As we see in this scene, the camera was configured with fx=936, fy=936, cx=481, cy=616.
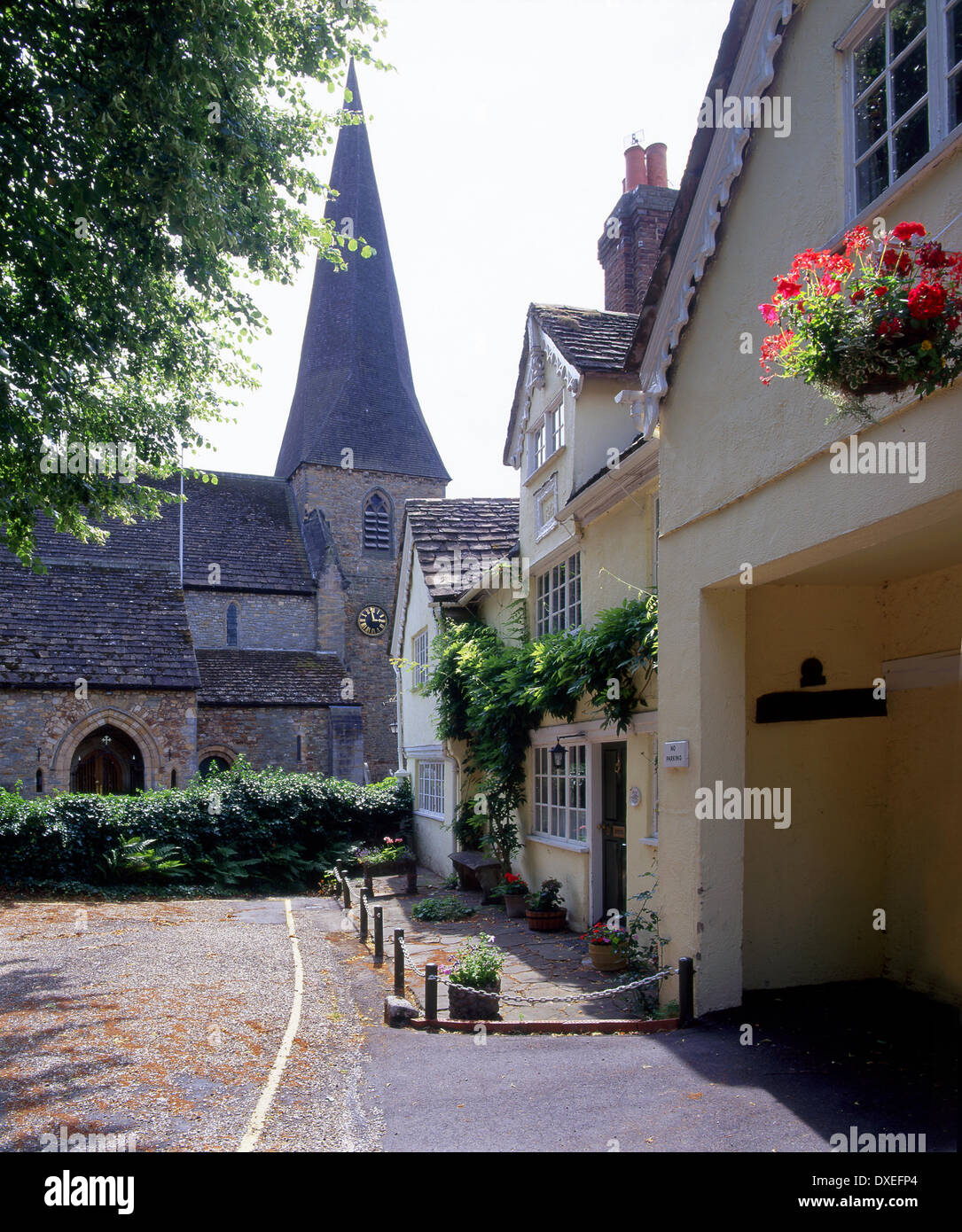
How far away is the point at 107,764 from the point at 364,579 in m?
15.7

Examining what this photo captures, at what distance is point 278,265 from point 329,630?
25.5 metres

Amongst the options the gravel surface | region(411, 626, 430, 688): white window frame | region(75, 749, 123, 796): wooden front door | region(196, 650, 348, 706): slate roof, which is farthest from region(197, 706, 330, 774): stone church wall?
the gravel surface

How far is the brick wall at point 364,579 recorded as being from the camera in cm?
3734

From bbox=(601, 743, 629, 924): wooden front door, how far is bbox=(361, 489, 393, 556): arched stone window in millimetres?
A: 29673

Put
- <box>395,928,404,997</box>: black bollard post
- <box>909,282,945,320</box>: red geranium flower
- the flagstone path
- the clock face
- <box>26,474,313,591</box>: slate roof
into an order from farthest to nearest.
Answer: the clock face → <box>26,474,313,591</box>: slate roof → <box>395,928,404,997</box>: black bollard post → the flagstone path → <box>909,282,945,320</box>: red geranium flower

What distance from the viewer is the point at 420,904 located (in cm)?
1426

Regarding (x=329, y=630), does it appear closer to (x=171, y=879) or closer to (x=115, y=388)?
(x=171, y=879)

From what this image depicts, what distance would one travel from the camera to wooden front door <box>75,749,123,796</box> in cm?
2495

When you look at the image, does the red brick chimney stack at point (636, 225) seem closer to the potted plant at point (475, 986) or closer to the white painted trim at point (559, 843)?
the white painted trim at point (559, 843)

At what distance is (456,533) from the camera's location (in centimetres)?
1972

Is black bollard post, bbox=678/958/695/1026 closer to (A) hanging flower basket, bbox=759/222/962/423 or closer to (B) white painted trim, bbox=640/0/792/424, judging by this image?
(A) hanging flower basket, bbox=759/222/962/423

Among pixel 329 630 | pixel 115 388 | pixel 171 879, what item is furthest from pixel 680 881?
pixel 329 630

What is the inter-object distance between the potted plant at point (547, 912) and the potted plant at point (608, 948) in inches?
90.7
